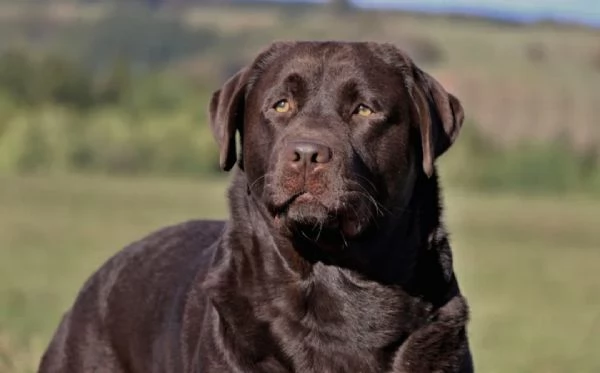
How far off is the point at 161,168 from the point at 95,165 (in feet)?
12.2

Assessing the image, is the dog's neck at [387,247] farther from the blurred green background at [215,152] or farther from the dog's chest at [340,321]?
the blurred green background at [215,152]

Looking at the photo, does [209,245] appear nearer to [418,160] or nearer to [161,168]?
[418,160]

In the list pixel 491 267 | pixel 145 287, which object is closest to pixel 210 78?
pixel 491 267

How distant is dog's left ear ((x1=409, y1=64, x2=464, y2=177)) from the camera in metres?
5.65

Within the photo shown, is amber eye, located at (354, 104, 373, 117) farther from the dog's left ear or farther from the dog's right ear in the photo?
the dog's right ear

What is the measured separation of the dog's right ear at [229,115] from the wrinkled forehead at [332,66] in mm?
75

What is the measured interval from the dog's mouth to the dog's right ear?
0.56m

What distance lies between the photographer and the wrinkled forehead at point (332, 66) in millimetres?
5621

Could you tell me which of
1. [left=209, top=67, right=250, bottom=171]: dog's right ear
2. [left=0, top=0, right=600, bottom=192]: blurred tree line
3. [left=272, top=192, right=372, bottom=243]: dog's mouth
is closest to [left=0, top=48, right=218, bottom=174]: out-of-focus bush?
[left=0, top=0, right=600, bottom=192]: blurred tree line

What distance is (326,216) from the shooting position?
5289 millimetres

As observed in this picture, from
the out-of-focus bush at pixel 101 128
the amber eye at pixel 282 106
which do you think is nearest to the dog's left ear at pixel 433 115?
the amber eye at pixel 282 106

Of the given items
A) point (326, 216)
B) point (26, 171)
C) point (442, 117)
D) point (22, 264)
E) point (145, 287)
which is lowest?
point (26, 171)

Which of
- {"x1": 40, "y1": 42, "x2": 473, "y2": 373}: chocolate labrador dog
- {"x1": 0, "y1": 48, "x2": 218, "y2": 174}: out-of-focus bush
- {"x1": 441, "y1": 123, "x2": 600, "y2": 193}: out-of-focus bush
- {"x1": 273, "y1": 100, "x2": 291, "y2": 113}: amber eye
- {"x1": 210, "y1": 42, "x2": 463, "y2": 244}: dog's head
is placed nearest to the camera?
{"x1": 210, "y1": 42, "x2": 463, "y2": 244}: dog's head

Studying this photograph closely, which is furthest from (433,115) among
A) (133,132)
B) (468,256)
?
(133,132)
